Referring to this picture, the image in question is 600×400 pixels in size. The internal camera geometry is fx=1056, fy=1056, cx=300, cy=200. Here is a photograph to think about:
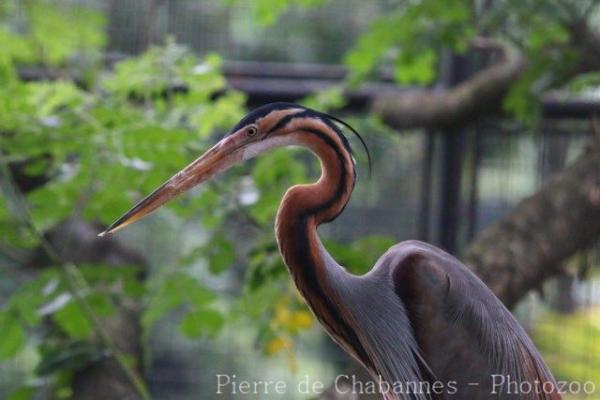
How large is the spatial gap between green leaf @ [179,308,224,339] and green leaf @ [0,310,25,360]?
1.13 ft

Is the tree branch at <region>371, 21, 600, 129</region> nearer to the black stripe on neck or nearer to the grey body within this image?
the grey body

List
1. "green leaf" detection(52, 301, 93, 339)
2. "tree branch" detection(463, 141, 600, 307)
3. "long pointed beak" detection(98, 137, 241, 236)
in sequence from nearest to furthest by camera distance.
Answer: "long pointed beak" detection(98, 137, 241, 236), "green leaf" detection(52, 301, 93, 339), "tree branch" detection(463, 141, 600, 307)

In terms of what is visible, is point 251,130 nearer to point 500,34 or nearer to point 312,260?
point 312,260

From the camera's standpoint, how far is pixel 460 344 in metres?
1.67

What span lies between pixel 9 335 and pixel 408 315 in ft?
3.13

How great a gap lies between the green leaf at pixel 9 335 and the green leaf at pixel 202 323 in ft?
1.13

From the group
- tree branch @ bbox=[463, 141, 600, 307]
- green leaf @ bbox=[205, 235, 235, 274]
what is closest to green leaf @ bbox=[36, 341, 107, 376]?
green leaf @ bbox=[205, 235, 235, 274]

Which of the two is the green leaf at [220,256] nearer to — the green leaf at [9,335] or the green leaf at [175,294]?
the green leaf at [175,294]

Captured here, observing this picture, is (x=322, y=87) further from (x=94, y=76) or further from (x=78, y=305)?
(x=78, y=305)

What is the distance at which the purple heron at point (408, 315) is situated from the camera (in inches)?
58.1

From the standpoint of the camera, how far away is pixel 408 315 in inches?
66.4

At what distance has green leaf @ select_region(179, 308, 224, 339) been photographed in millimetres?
2266

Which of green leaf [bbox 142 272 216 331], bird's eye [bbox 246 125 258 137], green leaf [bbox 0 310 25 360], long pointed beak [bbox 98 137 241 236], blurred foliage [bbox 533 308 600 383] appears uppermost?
bird's eye [bbox 246 125 258 137]

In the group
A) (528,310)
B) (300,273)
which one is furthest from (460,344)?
(528,310)
